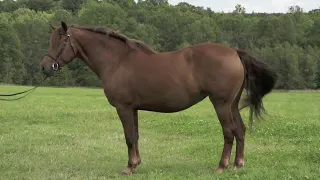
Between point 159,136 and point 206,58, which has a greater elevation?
point 206,58

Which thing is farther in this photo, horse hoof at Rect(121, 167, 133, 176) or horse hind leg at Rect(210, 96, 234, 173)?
horse hoof at Rect(121, 167, 133, 176)

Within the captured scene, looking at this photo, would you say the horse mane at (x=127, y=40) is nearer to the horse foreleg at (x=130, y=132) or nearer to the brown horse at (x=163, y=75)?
the brown horse at (x=163, y=75)

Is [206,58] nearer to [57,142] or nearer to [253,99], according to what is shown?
[253,99]

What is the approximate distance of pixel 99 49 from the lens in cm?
800

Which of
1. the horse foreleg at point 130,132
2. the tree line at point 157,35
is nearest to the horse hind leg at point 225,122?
the horse foreleg at point 130,132

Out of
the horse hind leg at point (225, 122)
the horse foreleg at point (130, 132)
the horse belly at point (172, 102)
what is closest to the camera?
the horse hind leg at point (225, 122)

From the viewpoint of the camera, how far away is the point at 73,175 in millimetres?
7660

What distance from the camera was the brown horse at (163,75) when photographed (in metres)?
7.41

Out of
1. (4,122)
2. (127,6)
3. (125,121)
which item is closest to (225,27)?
(127,6)

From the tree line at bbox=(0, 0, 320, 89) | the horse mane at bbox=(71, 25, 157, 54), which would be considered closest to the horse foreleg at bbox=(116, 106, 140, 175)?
the horse mane at bbox=(71, 25, 157, 54)

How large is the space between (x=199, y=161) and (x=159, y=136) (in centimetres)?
432

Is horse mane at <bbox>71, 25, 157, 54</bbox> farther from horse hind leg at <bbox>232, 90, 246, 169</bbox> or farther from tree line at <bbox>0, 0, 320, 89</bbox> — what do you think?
tree line at <bbox>0, 0, 320, 89</bbox>

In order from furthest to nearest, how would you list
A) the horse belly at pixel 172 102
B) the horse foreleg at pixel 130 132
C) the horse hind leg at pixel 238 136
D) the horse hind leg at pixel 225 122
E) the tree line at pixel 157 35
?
the tree line at pixel 157 35, the horse hind leg at pixel 238 136, the horse foreleg at pixel 130 132, the horse belly at pixel 172 102, the horse hind leg at pixel 225 122

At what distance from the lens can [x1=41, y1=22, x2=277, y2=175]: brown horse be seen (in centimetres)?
741
